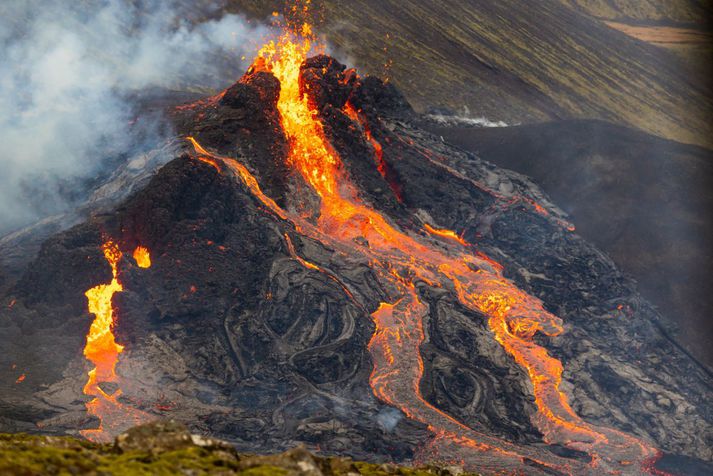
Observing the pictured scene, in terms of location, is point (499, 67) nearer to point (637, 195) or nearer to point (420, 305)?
point (637, 195)

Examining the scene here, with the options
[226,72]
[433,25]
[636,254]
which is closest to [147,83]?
[226,72]

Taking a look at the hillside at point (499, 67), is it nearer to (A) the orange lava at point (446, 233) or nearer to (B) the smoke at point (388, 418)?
(A) the orange lava at point (446, 233)

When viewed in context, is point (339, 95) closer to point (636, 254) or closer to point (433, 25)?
point (636, 254)

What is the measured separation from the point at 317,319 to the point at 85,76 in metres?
44.3

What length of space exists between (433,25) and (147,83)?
273 feet

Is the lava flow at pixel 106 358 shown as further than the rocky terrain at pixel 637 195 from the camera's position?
No

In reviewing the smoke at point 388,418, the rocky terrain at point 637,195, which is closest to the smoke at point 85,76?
the smoke at point 388,418

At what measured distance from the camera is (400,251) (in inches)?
Answer: 2235

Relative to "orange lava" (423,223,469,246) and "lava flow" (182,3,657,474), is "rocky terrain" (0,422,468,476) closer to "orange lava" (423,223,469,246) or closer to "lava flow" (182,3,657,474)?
"lava flow" (182,3,657,474)

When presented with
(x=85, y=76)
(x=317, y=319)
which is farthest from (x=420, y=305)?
(x=85, y=76)

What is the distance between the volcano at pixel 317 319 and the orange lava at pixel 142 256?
9cm

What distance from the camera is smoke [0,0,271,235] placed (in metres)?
61.6

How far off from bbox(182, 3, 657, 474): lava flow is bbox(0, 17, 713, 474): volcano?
15cm

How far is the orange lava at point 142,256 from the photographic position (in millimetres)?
50969
